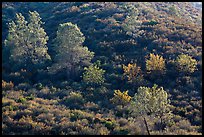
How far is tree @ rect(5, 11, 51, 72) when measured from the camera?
40469 mm

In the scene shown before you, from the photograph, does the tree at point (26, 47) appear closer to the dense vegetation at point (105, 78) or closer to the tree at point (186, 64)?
the dense vegetation at point (105, 78)

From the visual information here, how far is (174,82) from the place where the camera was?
1352 inches

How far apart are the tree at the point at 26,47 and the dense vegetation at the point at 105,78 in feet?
0.46

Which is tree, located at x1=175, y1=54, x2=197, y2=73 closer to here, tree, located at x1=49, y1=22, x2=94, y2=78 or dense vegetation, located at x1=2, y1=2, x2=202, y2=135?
dense vegetation, located at x1=2, y1=2, x2=202, y2=135

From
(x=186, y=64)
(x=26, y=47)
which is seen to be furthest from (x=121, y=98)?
(x=26, y=47)

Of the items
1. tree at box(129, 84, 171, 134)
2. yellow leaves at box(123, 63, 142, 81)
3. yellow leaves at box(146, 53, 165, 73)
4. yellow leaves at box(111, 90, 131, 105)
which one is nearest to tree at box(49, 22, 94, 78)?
yellow leaves at box(123, 63, 142, 81)

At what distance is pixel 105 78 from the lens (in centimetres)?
3697

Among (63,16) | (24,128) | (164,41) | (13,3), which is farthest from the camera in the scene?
(13,3)

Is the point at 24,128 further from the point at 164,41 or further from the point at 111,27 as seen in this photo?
the point at 111,27

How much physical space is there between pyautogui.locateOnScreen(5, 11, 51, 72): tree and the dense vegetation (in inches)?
5.5

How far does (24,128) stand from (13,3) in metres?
53.9


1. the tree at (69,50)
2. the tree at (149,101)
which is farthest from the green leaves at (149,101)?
the tree at (69,50)

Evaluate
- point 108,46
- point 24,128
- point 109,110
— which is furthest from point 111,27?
point 24,128

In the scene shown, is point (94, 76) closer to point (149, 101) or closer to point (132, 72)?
point (132, 72)
